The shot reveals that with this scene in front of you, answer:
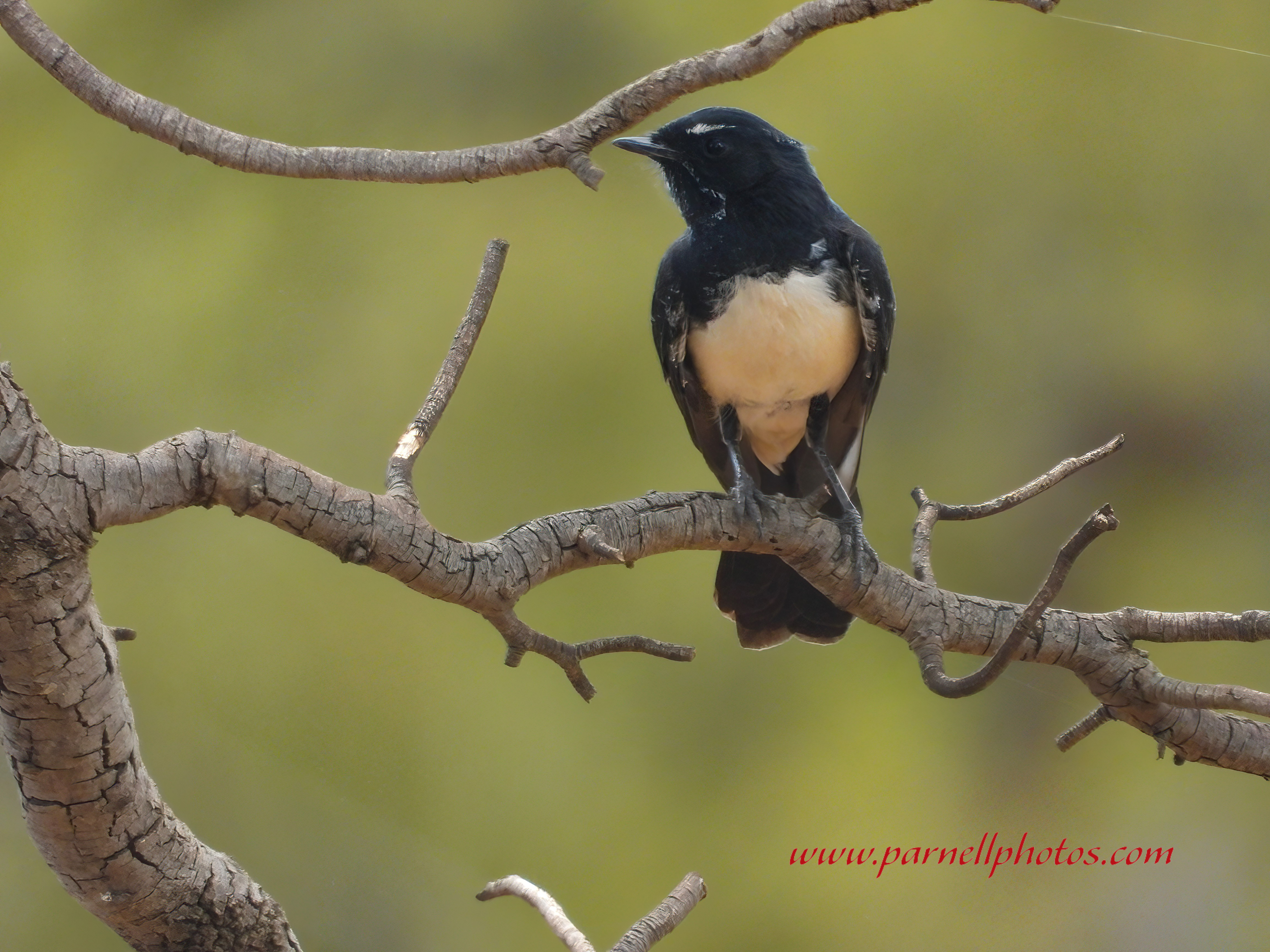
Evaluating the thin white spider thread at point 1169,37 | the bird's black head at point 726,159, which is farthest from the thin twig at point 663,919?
the thin white spider thread at point 1169,37

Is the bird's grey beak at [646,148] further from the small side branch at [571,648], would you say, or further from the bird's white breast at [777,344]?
the small side branch at [571,648]

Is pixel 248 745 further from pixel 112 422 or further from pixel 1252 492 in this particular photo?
pixel 1252 492

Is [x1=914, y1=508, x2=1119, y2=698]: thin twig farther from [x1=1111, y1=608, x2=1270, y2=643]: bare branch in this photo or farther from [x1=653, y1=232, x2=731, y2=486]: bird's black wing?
[x1=653, y1=232, x2=731, y2=486]: bird's black wing

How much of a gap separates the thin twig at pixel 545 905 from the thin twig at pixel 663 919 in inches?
2.2

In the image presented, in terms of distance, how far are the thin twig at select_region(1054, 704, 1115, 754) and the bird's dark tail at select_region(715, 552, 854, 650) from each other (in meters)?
0.41

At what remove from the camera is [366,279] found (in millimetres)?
2404

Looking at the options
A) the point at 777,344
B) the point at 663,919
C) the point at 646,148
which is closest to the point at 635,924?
the point at 663,919

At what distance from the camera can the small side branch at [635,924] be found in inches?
42.6

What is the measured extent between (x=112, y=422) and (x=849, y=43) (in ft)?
6.13

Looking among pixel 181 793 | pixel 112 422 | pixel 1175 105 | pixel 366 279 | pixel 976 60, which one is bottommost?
pixel 181 793

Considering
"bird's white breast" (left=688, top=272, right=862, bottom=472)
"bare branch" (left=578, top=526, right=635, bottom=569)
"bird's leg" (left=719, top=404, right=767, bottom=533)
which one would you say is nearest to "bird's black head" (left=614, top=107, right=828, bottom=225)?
Answer: "bird's white breast" (left=688, top=272, right=862, bottom=472)

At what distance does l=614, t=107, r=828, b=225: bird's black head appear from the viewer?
57.6 inches

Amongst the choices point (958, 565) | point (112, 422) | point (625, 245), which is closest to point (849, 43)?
point (625, 245)

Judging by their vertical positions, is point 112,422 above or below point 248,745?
above
